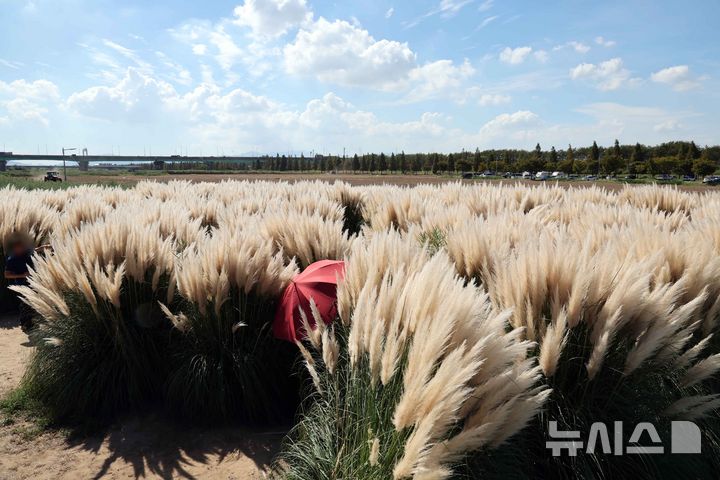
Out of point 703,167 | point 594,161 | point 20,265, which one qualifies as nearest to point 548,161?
point 594,161

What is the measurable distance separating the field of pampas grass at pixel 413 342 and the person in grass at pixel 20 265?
2298mm

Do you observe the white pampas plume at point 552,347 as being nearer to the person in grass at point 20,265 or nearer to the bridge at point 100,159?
the person in grass at point 20,265

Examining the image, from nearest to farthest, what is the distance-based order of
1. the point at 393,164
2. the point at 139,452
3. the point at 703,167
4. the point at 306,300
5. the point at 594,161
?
the point at 306,300 → the point at 139,452 → the point at 703,167 → the point at 594,161 → the point at 393,164

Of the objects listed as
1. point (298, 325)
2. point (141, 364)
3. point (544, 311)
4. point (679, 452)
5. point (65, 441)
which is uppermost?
point (544, 311)

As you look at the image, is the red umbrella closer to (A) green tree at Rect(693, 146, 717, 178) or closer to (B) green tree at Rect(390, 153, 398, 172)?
(A) green tree at Rect(693, 146, 717, 178)

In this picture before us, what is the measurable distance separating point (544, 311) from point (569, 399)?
0.42 m

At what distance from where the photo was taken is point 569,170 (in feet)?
285

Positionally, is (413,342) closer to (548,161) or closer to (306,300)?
(306,300)

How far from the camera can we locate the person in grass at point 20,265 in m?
6.26

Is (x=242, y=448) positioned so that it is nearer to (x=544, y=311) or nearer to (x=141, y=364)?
(x=141, y=364)

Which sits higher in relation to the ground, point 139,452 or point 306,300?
point 306,300

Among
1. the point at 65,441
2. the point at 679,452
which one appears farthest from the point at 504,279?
the point at 65,441

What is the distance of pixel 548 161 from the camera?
328 ft

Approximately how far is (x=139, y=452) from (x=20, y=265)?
4.65 meters
